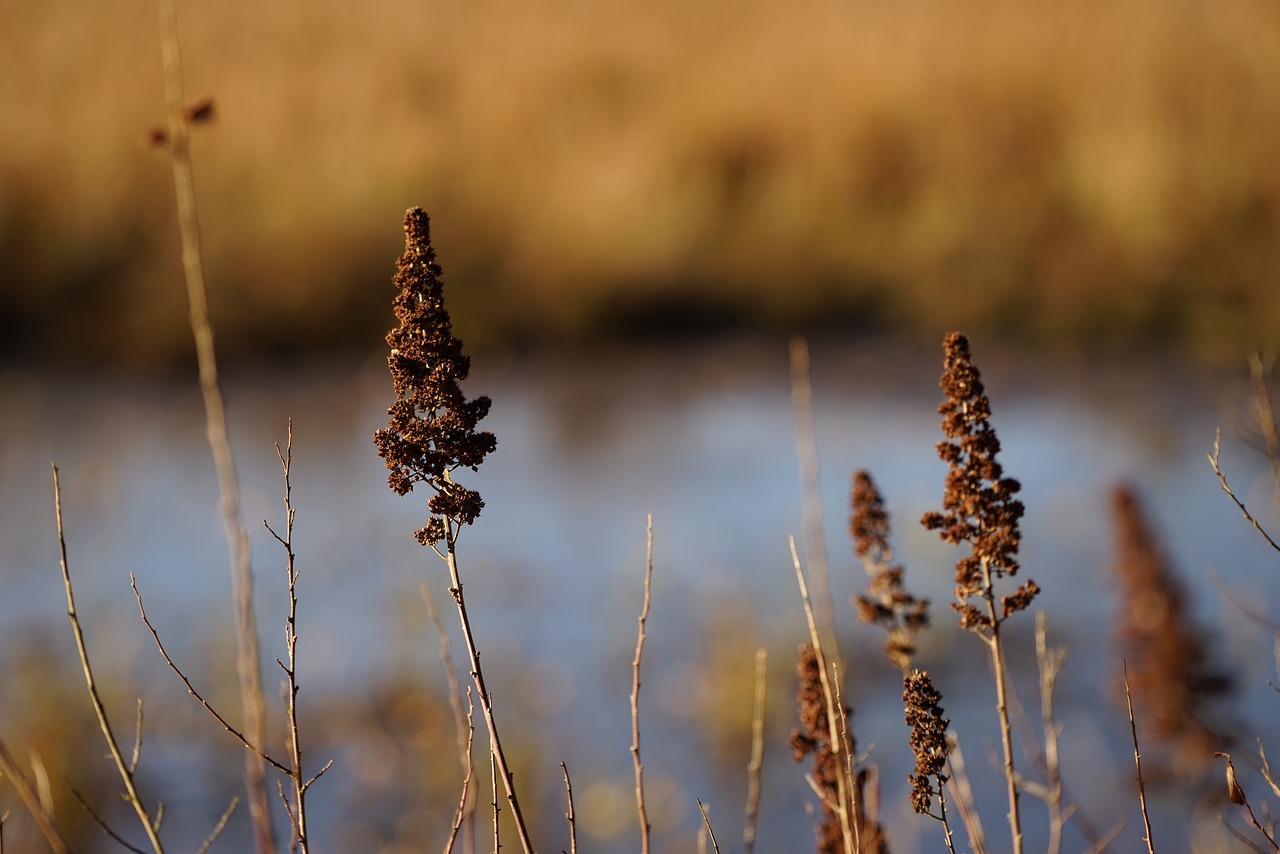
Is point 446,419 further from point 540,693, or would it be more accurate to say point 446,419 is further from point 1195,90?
point 1195,90

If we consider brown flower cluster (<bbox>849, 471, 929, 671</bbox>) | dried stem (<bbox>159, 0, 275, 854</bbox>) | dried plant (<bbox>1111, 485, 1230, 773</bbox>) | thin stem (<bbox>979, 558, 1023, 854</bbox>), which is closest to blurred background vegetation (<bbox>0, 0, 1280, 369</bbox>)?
dried plant (<bbox>1111, 485, 1230, 773</bbox>)

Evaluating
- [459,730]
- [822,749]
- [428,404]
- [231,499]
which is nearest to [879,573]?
[822,749]

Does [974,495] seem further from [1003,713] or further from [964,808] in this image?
[964,808]

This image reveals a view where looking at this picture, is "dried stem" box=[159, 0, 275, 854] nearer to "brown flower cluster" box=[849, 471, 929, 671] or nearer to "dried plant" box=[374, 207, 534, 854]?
"dried plant" box=[374, 207, 534, 854]

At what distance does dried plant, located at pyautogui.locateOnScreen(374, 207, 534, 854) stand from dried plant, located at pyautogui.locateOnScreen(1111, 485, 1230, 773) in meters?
2.01

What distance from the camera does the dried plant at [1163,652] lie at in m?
2.86

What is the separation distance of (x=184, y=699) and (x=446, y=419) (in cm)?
393

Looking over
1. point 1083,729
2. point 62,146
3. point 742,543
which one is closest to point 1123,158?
point 742,543

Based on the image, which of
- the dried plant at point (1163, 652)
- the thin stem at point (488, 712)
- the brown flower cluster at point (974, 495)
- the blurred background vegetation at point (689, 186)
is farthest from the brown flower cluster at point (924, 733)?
the blurred background vegetation at point (689, 186)

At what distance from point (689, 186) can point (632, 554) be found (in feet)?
16.7

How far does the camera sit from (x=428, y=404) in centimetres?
139

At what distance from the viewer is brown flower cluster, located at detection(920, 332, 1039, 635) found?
146 cm

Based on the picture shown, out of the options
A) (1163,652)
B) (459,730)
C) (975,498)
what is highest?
(1163,652)

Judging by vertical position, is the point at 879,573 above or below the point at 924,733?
above
